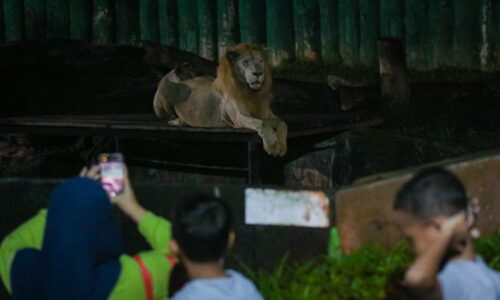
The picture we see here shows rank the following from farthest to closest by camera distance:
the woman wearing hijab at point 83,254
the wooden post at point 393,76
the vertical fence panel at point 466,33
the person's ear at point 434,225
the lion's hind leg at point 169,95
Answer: the vertical fence panel at point 466,33, the wooden post at point 393,76, the lion's hind leg at point 169,95, the woman wearing hijab at point 83,254, the person's ear at point 434,225

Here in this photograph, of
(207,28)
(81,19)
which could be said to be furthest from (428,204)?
(81,19)

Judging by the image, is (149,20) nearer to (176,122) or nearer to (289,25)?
(289,25)

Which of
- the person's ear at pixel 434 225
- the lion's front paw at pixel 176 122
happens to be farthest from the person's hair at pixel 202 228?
the lion's front paw at pixel 176 122

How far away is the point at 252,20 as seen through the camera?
49.9 feet

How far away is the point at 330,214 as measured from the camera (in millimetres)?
6492

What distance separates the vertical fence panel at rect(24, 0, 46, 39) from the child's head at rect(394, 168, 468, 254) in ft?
37.7

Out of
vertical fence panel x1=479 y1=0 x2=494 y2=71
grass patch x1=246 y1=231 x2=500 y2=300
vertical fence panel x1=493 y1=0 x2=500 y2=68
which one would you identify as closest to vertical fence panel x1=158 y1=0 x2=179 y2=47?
vertical fence panel x1=479 y1=0 x2=494 y2=71

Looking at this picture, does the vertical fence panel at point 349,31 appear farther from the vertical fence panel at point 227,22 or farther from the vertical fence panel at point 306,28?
the vertical fence panel at point 227,22

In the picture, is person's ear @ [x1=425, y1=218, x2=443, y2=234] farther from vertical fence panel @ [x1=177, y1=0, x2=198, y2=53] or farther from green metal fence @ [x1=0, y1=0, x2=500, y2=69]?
vertical fence panel @ [x1=177, y1=0, x2=198, y2=53]

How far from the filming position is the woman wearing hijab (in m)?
5.27

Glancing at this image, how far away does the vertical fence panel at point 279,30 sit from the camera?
1521 cm

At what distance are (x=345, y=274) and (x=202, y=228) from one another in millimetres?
1652

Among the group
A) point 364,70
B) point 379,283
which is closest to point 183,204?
point 379,283

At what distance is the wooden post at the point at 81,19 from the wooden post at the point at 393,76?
4.69 metres
